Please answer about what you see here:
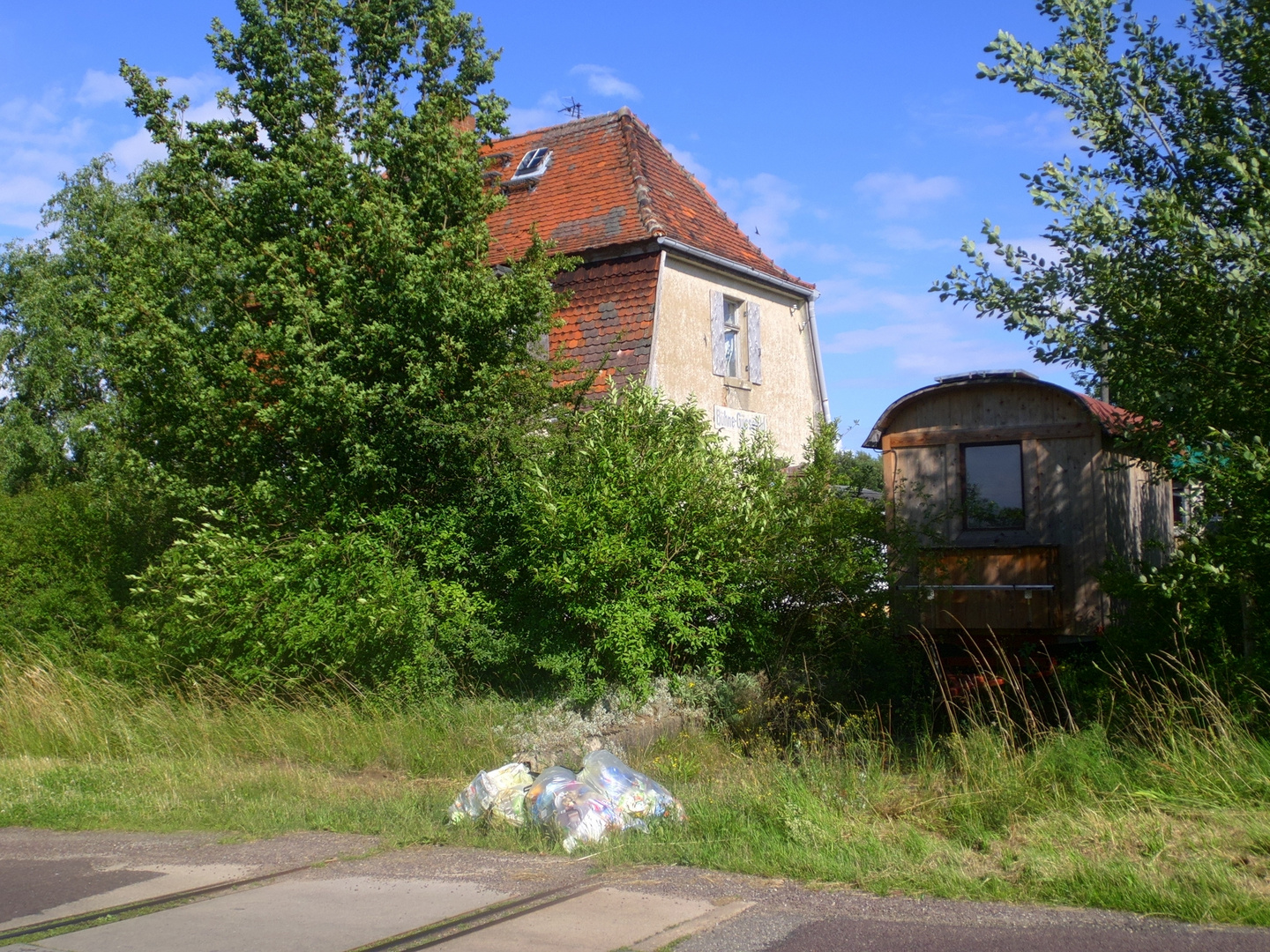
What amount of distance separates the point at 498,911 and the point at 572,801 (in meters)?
1.52

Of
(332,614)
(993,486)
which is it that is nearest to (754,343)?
(993,486)

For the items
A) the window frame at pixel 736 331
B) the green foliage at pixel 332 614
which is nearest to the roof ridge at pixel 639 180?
the window frame at pixel 736 331

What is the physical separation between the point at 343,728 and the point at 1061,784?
6.48 meters

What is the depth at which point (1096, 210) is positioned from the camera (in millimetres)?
8023

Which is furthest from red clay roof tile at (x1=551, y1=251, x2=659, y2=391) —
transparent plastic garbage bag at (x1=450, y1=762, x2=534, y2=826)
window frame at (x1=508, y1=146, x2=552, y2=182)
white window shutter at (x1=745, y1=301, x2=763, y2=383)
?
transparent plastic garbage bag at (x1=450, y1=762, x2=534, y2=826)

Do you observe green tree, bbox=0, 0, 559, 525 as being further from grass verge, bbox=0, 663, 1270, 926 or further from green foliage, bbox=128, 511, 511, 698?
grass verge, bbox=0, 663, 1270, 926

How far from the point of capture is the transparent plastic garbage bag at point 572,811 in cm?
696

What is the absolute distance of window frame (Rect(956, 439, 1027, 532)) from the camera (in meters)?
13.4

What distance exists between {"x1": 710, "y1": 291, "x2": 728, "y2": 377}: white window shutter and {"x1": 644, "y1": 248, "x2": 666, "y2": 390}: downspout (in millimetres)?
1487

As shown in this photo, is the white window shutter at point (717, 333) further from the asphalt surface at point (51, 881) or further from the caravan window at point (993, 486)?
the asphalt surface at point (51, 881)

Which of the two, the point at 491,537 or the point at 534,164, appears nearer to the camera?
the point at 491,537

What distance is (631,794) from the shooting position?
729cm

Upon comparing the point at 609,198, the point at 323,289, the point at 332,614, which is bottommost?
the point at 332,614

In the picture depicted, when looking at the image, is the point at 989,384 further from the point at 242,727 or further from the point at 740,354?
the point at 242,727
